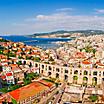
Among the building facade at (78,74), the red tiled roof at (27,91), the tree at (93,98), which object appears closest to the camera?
the red tiled roof at (27,91)

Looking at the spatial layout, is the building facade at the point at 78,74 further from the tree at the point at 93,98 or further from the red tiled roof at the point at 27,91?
the red tiled roof at the point at 27,91

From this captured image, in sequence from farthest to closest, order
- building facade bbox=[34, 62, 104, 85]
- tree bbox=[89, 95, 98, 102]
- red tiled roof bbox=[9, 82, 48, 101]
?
building facade bbox=[34, 62, 104, 85] < tree bbox=[89, 95, 98, 102] < red tiled roof bbox=[9, 82, 48, 101]

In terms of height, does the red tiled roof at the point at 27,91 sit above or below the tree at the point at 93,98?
above

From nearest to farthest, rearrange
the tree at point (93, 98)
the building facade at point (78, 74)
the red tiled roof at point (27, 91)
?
the red tiled roof at point (27, 91)
the tree at point (93, 98)
the building facade at point (78, 74)

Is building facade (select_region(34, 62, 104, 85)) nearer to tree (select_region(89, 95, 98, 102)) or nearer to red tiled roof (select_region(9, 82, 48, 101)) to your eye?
tree (select_region(89, 95, 98, 102))

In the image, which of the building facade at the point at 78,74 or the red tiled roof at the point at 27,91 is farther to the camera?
the building facade at the point at 78,74

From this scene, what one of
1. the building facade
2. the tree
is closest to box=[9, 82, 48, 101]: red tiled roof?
the tree

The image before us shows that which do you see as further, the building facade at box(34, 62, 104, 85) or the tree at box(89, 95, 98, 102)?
the building facade at box(34, 62, 104, 85)

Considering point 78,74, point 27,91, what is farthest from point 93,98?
point 78,74

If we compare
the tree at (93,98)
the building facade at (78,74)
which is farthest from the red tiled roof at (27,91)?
the building facade at (78,74)

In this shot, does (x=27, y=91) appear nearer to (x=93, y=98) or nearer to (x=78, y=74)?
(x=93, y=98)

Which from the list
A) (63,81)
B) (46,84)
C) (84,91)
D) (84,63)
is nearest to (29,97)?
(46,84)
